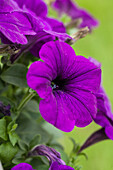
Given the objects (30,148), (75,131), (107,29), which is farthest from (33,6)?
(107,29)

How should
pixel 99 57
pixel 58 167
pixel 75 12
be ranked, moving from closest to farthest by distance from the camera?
pixel 58 167 → pixel 75 12 → pixel 99 57

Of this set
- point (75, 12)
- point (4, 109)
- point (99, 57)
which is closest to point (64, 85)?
point (4, 109)

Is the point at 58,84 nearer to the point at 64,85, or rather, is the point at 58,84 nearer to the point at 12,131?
the point at 64,85

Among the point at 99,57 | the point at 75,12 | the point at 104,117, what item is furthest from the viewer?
the point at 99,57

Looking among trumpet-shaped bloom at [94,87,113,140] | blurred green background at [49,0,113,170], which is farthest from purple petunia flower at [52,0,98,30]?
trumpet-shaped bloom at [94,87,113,140]

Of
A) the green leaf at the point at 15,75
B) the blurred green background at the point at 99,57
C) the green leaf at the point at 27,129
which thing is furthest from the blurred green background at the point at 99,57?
the green leaf at the point at 15,75

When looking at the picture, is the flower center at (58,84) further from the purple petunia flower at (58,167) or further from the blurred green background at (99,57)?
the blurred green background at (99,57)

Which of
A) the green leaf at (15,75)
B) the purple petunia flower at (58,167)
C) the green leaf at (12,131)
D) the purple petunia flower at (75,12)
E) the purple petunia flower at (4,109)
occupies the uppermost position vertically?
the purple petunia flower at (75,12)
